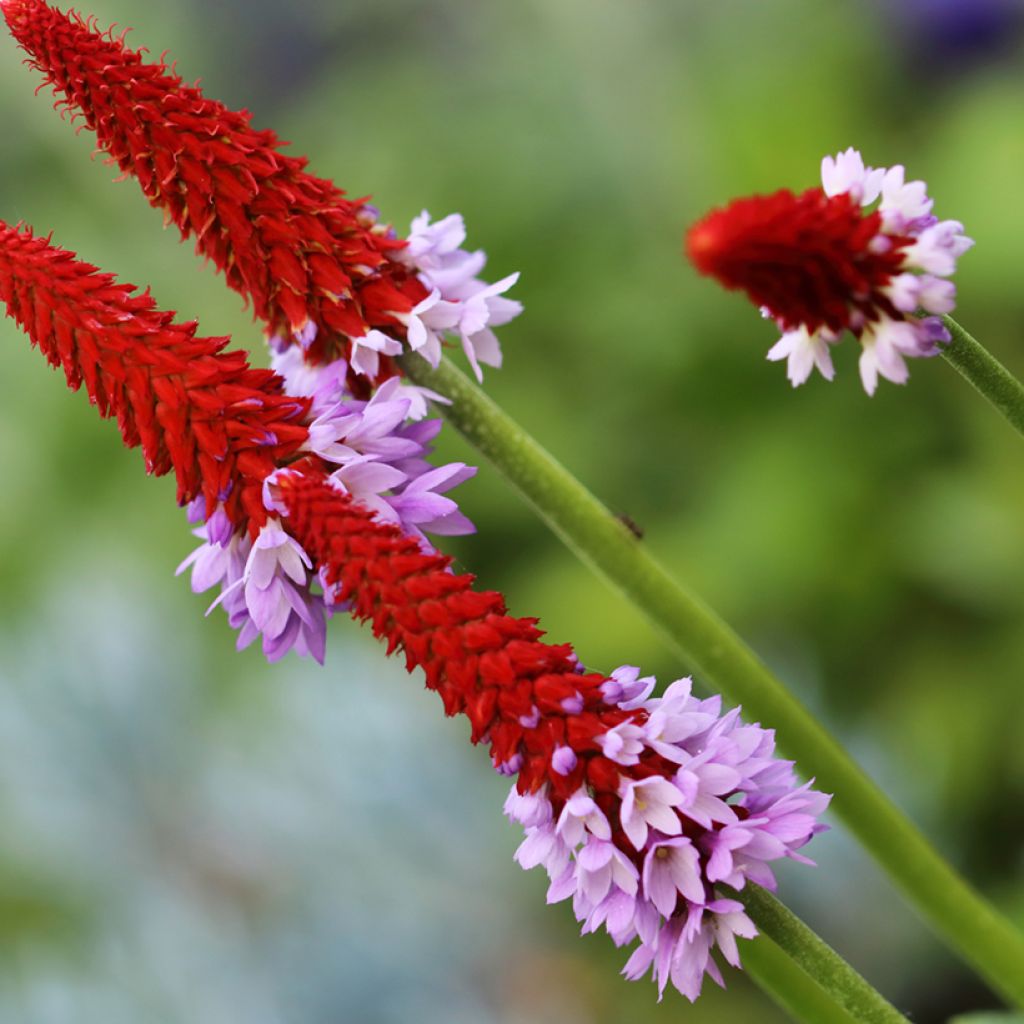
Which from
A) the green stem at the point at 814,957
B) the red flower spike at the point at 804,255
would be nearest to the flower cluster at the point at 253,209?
the red flower spike at the point at 804,255

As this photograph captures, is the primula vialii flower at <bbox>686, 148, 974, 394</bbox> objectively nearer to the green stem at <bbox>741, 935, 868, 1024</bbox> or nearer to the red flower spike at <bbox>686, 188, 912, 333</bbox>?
the red flower spike at <bbox>686, 188, 912, 333</bbox>

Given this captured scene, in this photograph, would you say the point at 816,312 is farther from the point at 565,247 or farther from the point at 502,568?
the point at 565,247

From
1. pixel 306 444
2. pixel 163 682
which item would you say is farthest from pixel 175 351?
pixel 163 682

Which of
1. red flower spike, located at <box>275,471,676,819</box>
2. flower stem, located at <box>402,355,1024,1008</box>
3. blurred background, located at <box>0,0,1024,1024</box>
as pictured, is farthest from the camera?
blurred background, located at <box>0,0,1024,1024</box>

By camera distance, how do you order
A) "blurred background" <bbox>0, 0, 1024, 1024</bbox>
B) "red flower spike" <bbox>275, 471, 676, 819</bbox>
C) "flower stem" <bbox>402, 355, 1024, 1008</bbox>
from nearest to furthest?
"red flower spike" <bbox>275, 471, 676, 819</bbox>, "flower stem" <bbox>402, 355, 1024, 1008</bbox>, "blurred background" <bbox>0, 0, 1024, 1024</bbox>

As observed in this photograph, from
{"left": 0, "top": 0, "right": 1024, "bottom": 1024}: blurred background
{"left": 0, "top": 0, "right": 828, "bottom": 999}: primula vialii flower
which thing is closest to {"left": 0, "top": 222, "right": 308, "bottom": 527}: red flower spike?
{"left": 0, "top": 0, "right": 828, "bottom": 999}: primula vialii flower

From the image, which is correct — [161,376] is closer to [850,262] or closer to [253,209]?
[253,209]

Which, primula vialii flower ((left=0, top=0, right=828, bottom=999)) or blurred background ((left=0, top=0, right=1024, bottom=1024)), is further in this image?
blurred background ((left=0, top=0, right=1024, bottom=1024))
